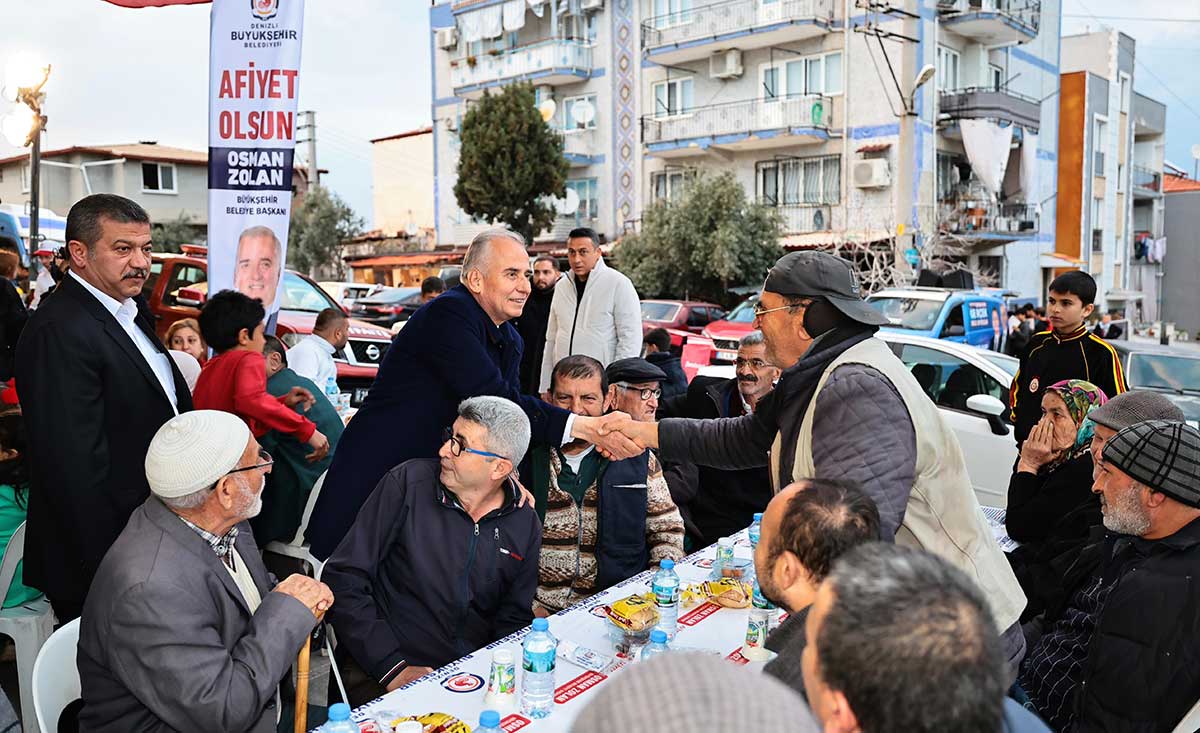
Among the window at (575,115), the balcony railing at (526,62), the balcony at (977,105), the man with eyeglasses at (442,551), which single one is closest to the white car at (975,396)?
the man with eyeglasses at (442,551)

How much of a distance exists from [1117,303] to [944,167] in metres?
13.6

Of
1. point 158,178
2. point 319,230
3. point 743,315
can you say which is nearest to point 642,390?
point 743,315

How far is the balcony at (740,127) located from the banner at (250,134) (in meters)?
22.3

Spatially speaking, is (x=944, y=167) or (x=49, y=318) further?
(x=944, y=167)

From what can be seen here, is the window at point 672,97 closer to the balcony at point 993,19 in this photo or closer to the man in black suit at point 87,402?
the balcony at point 993,19

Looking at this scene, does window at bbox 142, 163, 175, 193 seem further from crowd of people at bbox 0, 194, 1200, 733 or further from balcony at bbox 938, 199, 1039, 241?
crowd of people at bbox 0, 194, 1200, 733

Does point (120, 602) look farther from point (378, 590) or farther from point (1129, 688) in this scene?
point (1129, 688)

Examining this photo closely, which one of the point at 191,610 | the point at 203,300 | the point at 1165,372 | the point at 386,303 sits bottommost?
the point at 191,610

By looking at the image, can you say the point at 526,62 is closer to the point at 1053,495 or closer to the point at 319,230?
the point at 319,230

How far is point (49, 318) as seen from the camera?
3.34m

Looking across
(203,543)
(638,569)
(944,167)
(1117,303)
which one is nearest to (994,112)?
(944,167)

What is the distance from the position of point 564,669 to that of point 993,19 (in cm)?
2881

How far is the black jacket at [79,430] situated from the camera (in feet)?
10.6

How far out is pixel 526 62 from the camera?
31.2 meters
